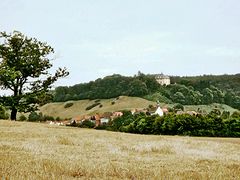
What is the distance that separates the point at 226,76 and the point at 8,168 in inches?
5926

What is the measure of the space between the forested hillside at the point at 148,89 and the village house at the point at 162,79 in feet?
5.84

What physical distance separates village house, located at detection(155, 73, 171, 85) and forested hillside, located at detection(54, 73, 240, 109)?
5.84ft

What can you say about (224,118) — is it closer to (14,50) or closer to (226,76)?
(14,50)

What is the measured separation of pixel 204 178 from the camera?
367 inches

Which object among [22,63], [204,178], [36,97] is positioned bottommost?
[204,178]

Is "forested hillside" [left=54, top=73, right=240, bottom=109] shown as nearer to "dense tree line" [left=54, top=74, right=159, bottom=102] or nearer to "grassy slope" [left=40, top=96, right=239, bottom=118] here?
"dense tree line" [left=54, top=74, right=159, bottom=102]

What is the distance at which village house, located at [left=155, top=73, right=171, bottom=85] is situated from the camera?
146 meters

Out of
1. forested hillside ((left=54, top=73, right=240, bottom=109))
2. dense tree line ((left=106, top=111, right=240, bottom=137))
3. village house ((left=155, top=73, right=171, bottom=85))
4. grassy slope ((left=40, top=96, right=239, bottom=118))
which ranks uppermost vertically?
village house ((left=155, top=73, right=171, bottom=85))

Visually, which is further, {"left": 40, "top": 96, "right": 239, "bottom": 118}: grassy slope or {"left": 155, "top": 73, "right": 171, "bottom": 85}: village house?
{"left": 155, "top": 73, "right": 171, "bottom": 85}: village house

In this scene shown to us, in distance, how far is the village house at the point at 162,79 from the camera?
146 m

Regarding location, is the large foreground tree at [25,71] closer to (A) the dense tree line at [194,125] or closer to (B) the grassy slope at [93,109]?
(A) the dense tree line at [194,125]

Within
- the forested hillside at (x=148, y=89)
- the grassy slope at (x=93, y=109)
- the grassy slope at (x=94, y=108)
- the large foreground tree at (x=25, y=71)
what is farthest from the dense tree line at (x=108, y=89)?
the large foreground tree at (x=25, y=71)

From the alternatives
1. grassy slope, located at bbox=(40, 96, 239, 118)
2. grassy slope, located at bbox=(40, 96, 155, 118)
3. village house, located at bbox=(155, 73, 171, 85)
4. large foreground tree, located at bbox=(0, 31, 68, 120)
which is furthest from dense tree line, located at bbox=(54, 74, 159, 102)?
large foreground tree, located at bbox=(0, 31, 68, 120)

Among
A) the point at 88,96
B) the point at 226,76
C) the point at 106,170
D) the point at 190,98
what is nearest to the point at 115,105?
the point at 88,96
